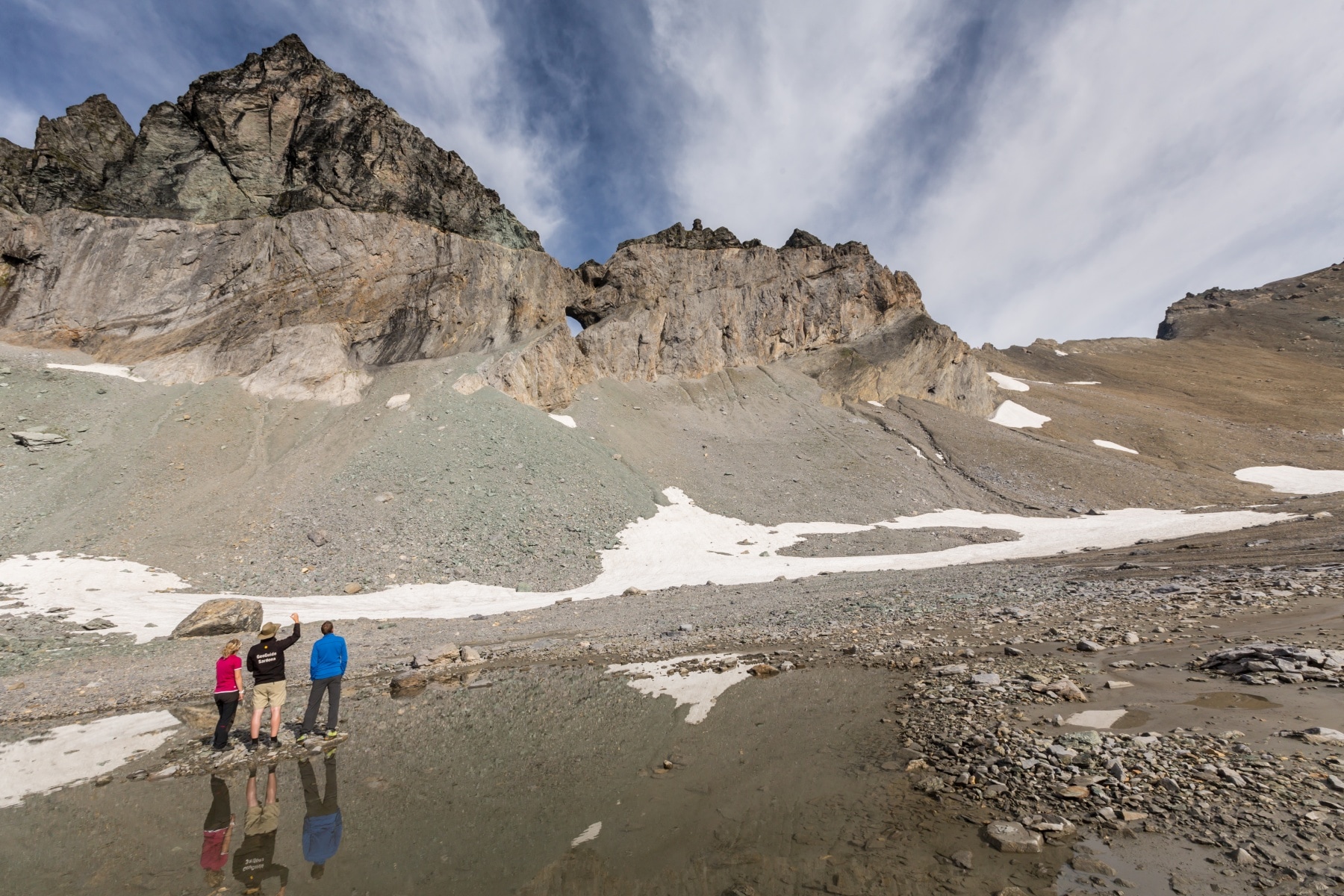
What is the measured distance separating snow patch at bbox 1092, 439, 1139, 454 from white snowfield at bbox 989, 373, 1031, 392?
1592 centimetres

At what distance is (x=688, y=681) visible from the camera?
10555 mm

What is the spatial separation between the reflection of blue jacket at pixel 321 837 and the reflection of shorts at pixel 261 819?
1.17ft

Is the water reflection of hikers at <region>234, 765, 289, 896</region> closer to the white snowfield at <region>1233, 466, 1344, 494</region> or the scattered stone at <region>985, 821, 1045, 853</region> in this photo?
the scattered stone at <region>985, 821, 1045, 853</region>

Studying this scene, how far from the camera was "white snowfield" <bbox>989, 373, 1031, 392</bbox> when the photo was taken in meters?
72.4

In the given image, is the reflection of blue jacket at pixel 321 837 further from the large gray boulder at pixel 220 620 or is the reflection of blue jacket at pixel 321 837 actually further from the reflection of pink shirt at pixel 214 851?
the large gray boulder at pixel 220 620

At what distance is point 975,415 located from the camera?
6116 cm

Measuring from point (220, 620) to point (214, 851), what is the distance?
41.1 ft

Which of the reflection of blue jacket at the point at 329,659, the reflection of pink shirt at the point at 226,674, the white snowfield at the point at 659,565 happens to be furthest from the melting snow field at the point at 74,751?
the white snowfield at the point at 659,565

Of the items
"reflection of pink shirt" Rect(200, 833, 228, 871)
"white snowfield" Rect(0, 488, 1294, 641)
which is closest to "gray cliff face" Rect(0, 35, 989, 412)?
"white snowfield" Rect(0, 488, 1294, 641)

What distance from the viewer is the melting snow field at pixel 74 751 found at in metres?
7.71

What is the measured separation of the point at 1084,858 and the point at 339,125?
62.6 metres

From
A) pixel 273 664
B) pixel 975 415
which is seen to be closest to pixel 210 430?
pixel 273 664

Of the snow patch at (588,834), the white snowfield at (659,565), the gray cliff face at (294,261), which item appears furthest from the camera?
the gray cliff face at (294,261)

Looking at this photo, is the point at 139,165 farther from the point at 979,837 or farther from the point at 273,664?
the point at 979,837
